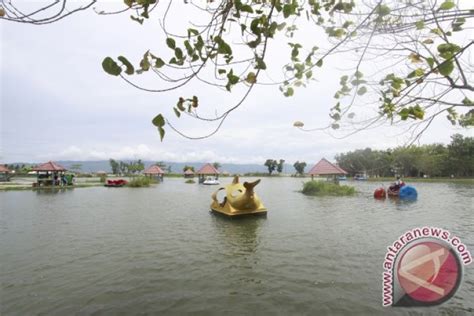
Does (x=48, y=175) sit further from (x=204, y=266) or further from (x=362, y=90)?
(x=362, y=90)

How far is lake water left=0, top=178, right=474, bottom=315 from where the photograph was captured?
4.44 metres

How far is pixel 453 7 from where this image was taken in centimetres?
200

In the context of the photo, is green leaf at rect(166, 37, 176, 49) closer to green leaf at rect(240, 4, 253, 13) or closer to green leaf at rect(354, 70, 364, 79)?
green leaf at rect(240, 4, 253, 13)

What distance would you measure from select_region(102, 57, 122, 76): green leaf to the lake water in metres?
3.86

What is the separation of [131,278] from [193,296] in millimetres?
1590

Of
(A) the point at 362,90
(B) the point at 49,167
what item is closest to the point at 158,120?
(A) the point at 362,90

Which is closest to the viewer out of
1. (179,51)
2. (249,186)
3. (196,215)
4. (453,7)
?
(179,51)

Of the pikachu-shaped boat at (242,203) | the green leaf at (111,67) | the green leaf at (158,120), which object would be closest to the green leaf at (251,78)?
the green leaf at (158,120)

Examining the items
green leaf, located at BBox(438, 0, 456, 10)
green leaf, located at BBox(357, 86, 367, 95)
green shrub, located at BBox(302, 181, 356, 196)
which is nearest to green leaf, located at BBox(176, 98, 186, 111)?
green leaf, located at BBox(357, 86, 367, 95)

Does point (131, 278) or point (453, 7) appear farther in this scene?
point (131, 278)

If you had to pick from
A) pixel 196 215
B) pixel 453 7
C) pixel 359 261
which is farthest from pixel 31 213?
pixel 453 7

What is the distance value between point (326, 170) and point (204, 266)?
2733 centimetres

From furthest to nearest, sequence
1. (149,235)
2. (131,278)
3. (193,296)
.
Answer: (149,235) < (131,278) < (193,296)

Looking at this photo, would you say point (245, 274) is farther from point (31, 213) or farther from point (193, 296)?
point (31, 213)
